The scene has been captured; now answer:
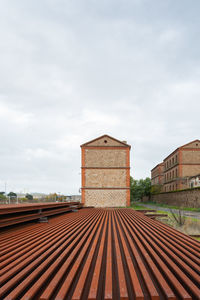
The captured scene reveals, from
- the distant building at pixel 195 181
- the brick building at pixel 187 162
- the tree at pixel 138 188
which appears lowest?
the tree at pixel 138 188

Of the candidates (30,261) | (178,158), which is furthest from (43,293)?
(178,158)

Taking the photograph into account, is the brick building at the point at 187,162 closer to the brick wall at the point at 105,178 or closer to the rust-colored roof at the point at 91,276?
the brick wall at the point at 105,178

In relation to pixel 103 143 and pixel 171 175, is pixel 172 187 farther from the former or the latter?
pixel 103 143

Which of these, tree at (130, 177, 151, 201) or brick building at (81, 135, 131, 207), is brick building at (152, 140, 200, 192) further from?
brick building at (81, 135, 131, 207)

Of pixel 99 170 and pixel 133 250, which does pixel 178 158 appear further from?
pixel 133 250

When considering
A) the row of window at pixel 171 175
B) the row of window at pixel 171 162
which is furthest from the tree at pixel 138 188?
the row of window at pixel 171 162

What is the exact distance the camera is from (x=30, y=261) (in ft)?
7.83

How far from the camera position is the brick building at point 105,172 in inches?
865

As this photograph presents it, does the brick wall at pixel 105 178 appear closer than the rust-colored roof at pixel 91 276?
No

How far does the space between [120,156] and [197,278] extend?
20.9 meters

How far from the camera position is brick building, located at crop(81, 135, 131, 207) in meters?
22.0

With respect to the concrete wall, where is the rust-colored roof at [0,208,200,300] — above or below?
above

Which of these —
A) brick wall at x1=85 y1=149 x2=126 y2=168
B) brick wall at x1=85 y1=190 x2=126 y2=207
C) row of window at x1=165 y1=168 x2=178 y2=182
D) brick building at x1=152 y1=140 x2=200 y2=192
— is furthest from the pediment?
row of window at x1=165 y1=168 x2=178 y2=182

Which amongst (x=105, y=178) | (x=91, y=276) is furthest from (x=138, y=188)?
(x=91, y=276)
